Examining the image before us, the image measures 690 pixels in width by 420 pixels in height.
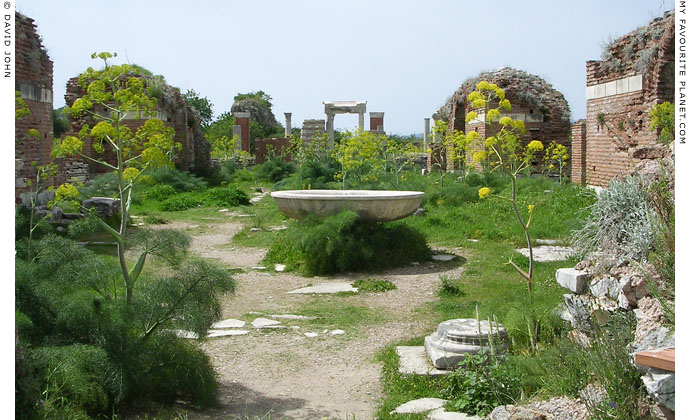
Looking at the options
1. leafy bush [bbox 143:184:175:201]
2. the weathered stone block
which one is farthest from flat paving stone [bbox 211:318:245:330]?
leafy bush [bbox 143:184:175:201]

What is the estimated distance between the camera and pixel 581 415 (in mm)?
3473

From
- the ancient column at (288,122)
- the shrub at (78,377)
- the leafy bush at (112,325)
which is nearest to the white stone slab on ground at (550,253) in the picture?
the leafy bush at (112,325)

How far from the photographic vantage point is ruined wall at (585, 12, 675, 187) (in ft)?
39.4

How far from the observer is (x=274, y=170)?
23938 millimetres

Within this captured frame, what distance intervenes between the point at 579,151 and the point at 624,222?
1459cm

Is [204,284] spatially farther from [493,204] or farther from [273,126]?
[273,126]

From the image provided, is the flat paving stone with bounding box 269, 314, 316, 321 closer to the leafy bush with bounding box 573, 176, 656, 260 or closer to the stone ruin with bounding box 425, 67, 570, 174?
the leafy bush with bounding box 573, 176, 656, 260

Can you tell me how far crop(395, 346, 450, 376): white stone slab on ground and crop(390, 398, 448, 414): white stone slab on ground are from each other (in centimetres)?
40

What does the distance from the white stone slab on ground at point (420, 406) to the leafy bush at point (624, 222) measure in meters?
1.55

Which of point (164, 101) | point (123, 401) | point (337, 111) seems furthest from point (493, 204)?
point (337, 111)

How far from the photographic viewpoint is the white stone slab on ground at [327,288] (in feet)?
25.9

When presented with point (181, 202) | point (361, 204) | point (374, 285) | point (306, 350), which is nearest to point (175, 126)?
point (181, 202)

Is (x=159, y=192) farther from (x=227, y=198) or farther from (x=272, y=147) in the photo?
(x=272, y=147)

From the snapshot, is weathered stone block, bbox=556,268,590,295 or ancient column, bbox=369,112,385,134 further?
ancient column, bbox=369,112,385,134
